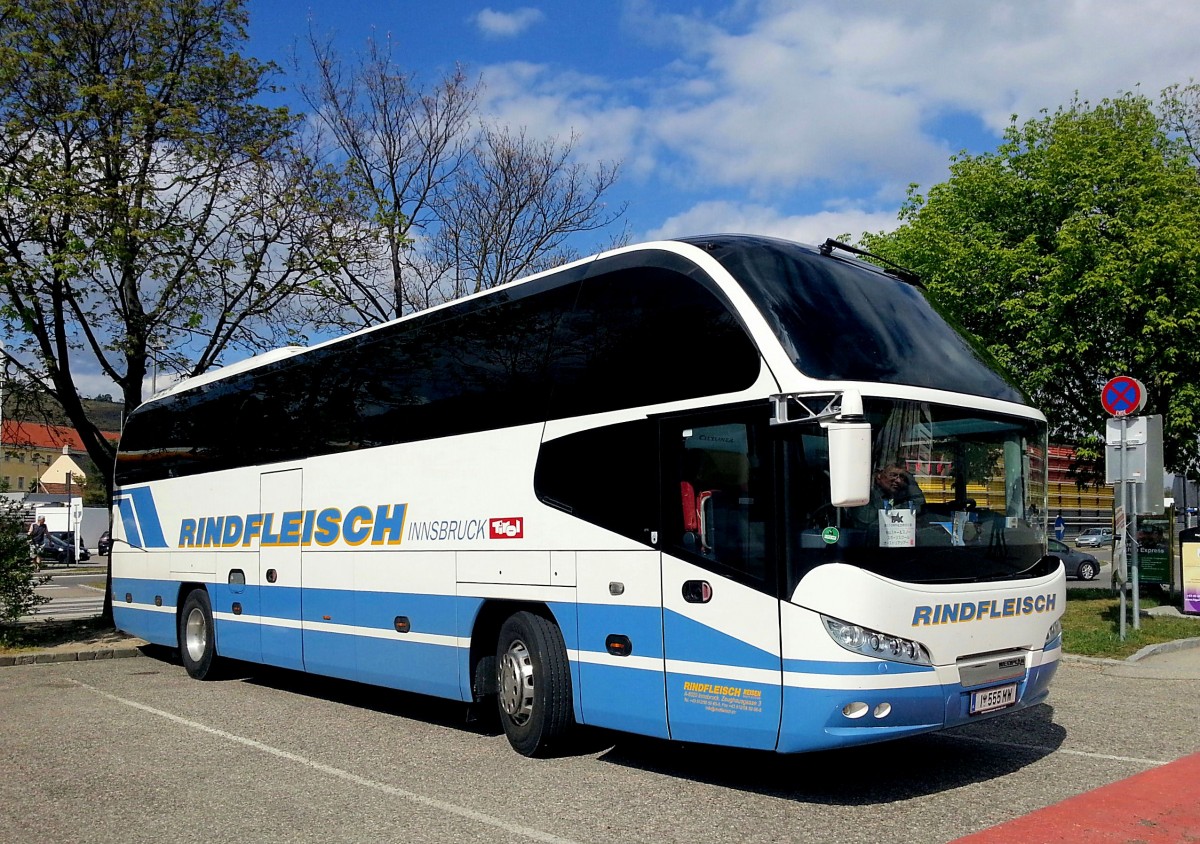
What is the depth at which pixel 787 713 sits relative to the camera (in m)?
6.38

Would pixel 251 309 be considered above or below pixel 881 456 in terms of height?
above

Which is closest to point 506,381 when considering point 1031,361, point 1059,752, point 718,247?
point 718,247

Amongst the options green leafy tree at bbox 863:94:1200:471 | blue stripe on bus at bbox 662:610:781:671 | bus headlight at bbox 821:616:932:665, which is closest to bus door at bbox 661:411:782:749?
blue stripe on bus at bbox 662:610:781:671

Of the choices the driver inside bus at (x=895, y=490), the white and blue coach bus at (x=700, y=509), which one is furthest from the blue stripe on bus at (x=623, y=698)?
the driver inside bus at (x=895, y=490)

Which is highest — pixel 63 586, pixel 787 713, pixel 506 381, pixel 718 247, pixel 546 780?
pixel 718 247

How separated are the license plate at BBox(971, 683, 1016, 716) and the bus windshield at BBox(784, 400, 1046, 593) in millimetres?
721

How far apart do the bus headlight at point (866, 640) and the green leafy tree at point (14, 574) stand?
1389 centimetres

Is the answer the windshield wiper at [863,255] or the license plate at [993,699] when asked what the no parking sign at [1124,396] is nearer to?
the windshield wiper at [863,255]

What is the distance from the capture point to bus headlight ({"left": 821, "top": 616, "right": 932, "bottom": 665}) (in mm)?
6281

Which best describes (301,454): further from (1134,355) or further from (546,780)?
(1134,355)

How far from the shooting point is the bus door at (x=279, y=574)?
11375mm

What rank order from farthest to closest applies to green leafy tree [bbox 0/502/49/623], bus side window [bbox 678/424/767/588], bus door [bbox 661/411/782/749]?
green leafy tree [bbox 0/502/49/623]
bus side window [bbox 678/424/767/588]
bus door [bbox 661/411/782/749]

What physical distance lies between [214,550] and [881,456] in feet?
29.9

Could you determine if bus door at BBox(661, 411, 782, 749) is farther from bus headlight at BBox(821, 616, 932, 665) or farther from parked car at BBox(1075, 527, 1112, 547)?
parked car at BBox(1075, 527, 1112, 547)
